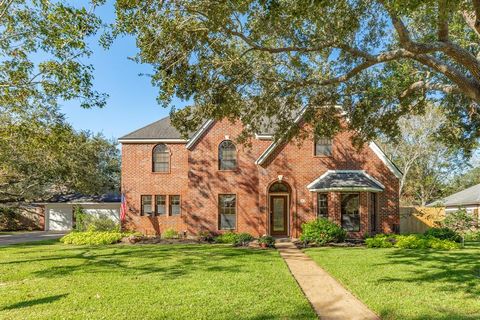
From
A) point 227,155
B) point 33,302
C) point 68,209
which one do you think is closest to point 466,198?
point 227,155

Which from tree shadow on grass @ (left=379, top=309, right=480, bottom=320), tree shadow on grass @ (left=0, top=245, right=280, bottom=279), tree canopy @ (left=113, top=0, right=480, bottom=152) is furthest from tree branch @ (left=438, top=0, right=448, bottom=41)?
tree shadow on grass @ (left=0, top=245, right=280, bottom=279)

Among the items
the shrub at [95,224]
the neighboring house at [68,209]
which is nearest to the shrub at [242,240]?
the shrub at [95,224]

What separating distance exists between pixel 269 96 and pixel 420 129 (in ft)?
87.3

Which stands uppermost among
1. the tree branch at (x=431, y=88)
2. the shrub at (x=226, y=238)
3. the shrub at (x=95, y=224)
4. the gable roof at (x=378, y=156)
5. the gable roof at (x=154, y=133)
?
the gable roof at (x=154, y=133)

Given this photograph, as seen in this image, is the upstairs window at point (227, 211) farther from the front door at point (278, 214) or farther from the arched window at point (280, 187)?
the arched window at point (280, 187)

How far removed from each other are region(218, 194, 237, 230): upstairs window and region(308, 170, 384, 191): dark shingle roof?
4.60 metres

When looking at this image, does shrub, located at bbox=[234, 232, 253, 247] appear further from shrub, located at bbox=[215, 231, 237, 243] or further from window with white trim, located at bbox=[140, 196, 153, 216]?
window with white trim, located at bbox=[140, 196, 153, 216]

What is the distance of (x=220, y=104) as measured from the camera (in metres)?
11.3

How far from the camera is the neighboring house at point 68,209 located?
34.2m

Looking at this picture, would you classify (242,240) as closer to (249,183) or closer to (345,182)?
(249,183)

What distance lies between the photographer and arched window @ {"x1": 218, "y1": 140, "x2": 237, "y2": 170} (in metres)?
22.7

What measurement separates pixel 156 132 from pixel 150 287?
54.8 feet

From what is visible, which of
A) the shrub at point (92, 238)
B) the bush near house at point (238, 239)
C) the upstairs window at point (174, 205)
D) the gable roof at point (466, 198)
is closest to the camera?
the bush near house at point (238, 239)

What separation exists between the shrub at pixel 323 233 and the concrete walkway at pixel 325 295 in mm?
4631
